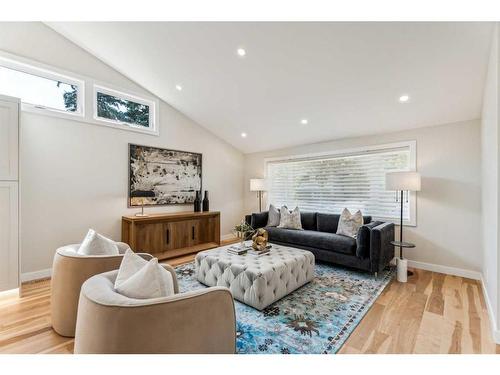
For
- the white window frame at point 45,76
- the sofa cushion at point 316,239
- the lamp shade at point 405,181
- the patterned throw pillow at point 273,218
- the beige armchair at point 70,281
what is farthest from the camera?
the patterned throw pillow at point 273,218

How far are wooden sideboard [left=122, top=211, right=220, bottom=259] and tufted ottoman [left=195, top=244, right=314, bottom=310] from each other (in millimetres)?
1314

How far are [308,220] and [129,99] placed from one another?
13.1 feet

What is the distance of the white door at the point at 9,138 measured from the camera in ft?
8.35

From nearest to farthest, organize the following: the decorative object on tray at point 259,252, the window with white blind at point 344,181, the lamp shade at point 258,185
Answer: the decorative object on tray at point 259,252
the window with white blind at point 344,181
the lamp shade at point 258,185

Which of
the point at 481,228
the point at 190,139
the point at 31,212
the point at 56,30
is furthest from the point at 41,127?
the point at 481,228

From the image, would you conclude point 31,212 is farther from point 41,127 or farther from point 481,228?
point 481,228

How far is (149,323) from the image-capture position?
1080 mm

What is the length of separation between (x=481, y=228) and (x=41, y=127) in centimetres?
612

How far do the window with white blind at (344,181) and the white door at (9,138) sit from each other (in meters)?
4.31

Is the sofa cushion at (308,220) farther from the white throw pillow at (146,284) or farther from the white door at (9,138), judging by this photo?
the white door at (9,138)

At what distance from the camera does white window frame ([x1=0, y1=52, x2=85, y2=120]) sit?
3.03m

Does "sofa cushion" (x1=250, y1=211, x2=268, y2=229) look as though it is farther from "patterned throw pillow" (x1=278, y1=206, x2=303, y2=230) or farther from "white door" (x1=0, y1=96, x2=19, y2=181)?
"white door" (x1=0, y1=96, x2=19, y2=181)

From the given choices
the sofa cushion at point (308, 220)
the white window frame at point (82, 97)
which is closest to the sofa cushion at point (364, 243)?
the sofa cushion at point (308, 220)

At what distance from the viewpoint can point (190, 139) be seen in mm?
4977
